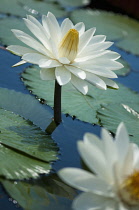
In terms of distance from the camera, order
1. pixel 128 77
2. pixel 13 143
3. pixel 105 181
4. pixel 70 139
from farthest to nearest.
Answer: pixel 128 77 → pixel 70 139 → pixel 13 143 → pixel 105 181

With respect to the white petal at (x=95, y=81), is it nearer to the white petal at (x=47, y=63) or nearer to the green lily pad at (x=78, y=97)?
the white petal at (x=47, y=63)

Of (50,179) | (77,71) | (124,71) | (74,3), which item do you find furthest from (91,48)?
(74,3)

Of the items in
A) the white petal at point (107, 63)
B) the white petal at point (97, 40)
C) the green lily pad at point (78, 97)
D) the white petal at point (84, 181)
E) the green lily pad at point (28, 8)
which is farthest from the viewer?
the green lily pad at point (28, 8)

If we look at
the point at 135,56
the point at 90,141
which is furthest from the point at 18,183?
the point at 135,56

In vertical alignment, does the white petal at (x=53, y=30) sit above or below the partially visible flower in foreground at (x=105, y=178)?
above

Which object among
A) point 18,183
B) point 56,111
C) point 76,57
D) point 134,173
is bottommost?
point 18,183

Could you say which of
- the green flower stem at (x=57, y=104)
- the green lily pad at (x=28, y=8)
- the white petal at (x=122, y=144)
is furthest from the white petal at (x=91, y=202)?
the green lily pad at (x=28, y=8)

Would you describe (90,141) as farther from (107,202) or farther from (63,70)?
(63,70)
